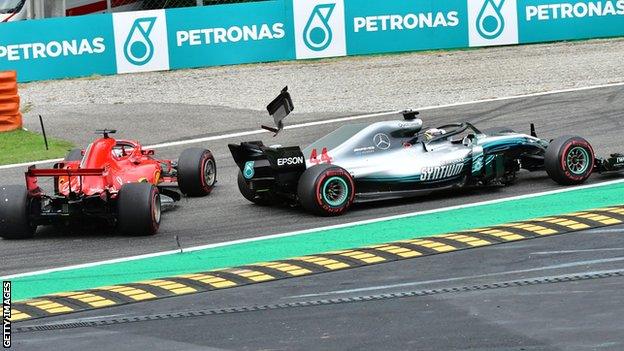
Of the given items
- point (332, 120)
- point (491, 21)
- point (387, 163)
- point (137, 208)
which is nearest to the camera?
point (137, 208)

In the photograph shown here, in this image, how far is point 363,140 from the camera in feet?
54.7

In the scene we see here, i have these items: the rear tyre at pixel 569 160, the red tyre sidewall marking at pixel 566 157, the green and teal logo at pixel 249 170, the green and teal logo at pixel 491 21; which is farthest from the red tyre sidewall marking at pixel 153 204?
the green and teal logo at pixel 491 21

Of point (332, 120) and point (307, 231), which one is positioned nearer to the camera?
point (307, 231)

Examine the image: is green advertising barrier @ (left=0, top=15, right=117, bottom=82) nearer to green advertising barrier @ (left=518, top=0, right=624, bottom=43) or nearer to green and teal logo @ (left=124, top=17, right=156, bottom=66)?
green and teal logo @ (left=124, top=17, right=156, bottom=66)

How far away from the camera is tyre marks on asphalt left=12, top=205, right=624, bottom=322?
12.9m

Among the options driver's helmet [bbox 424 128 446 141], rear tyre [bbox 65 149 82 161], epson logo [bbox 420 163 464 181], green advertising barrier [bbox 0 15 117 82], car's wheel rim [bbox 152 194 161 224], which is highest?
green advertising barrier [bbox 0 15 117 82]

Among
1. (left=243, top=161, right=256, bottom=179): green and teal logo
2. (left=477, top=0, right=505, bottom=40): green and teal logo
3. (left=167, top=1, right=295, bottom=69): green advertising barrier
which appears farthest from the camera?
(left=477, top=0, right=505, bottom=40): green and teal logo

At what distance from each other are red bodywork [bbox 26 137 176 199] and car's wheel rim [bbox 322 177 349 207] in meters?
2.61

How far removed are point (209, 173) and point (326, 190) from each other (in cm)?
268

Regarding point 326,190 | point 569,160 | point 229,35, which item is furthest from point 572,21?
point 326,190

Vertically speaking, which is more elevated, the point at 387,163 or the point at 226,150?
the point at 226,150

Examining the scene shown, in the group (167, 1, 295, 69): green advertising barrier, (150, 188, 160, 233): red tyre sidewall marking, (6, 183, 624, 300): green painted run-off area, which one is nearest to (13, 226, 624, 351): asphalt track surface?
(6, 183, 624, 300): green painted run-off area

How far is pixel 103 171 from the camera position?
16031 mm

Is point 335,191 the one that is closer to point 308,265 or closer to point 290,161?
point 290,161
